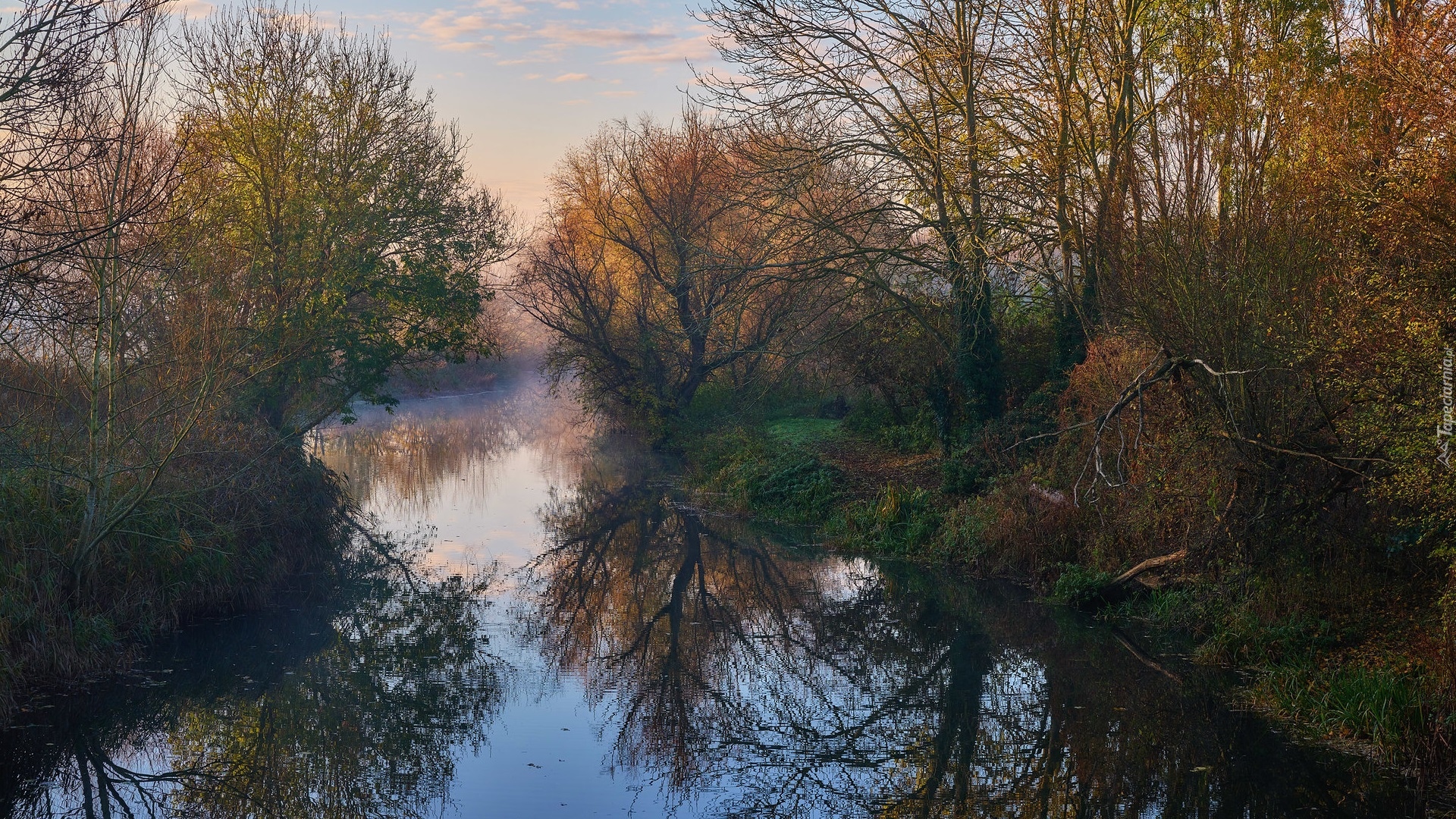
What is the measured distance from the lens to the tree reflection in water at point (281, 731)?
7.77m

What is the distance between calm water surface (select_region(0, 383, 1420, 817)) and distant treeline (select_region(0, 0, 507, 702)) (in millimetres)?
966

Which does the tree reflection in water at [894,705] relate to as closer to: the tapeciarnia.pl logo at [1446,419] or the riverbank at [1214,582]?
the riverbank at [1214,582]

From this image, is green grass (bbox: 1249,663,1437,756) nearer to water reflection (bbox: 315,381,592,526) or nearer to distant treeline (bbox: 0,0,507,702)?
distant treeline (bbox: 0,0,507,702)

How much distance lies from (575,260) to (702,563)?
15542 millimetres

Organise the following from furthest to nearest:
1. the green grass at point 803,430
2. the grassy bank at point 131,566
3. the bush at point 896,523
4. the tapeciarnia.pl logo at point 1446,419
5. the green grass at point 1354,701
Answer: the green grass at point 803,430 < the bush at point 896,523 < the grassy bank at point 131,566 < the green grass at point 1354,701 < the tapeciarnia.pl logo at point 1446,419

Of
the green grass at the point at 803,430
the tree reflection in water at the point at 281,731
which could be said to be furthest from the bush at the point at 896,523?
the tree reflection in water at the point at 281,731

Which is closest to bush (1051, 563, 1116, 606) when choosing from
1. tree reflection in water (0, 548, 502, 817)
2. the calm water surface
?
the calm water surface

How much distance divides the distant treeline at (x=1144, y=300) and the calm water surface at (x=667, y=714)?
126cm

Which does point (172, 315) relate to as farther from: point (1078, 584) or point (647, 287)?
point (647, 287)

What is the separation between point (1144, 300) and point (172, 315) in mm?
10691

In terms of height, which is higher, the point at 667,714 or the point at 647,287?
the point at 647,287

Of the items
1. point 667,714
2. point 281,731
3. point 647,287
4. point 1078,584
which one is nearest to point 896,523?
point 1078,584

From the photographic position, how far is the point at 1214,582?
Result: 420 inches

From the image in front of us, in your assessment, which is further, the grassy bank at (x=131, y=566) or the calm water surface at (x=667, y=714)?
the grassy bank at (x=131, y=566)
